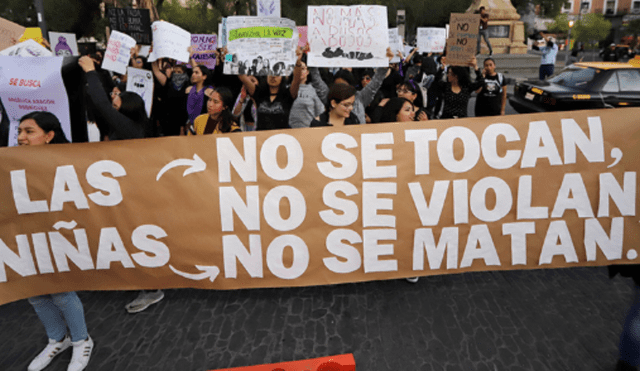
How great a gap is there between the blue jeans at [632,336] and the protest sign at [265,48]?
117 inches

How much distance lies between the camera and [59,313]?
9.90 ft

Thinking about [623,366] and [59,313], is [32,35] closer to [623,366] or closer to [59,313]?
[59,313]

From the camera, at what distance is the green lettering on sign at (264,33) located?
12.3ft

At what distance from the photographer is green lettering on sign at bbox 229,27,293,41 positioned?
148 inches

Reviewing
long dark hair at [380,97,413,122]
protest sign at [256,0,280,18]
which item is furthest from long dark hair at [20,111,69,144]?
protest sign at [256,0,280,18]

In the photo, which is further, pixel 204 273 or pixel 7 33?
pixel 7 33

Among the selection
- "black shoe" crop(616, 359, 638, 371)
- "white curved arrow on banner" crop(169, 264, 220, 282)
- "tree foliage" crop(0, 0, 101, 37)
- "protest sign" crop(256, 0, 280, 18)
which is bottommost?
"black shoe" crop(616, 359, 638, 371)

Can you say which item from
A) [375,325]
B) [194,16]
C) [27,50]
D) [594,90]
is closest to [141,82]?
[27,50]

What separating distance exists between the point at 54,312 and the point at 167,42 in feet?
9.56

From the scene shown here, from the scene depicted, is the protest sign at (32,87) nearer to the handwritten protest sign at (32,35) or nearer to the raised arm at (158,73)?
the handwritten protest sign at (32,35)

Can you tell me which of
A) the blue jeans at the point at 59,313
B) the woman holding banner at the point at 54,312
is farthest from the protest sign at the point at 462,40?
the blue jeans at the point at 59,313

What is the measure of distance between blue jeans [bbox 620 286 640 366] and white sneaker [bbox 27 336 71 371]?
3.67 meters

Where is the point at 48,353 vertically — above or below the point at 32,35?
below

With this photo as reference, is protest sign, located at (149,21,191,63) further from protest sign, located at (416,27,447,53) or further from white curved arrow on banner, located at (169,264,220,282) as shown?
protest sign, located at (416,27,447,53)
